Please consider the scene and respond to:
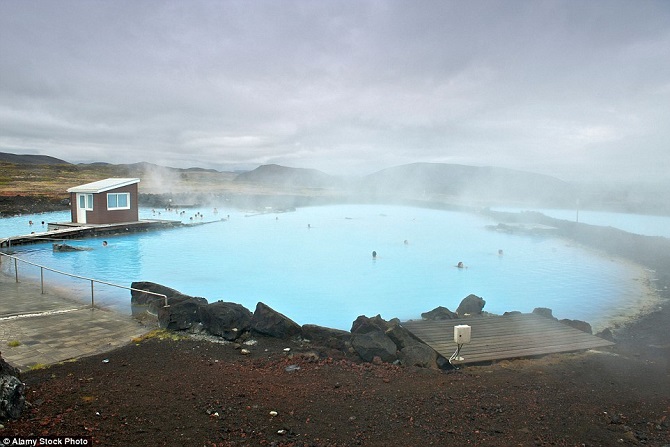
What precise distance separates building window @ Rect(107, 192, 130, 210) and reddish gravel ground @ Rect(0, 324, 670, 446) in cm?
1745

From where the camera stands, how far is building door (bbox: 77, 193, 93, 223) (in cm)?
2025

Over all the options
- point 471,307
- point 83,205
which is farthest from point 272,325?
point 83,205

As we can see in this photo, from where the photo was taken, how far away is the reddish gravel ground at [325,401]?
3619 millimetres

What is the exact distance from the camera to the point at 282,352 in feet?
20.0

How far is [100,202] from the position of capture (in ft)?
66.8

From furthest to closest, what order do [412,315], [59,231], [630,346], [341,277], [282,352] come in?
[59,231] < [341,277] < [412,315] < [630,346] < [282,352]

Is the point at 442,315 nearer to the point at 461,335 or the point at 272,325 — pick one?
the point at 461,335

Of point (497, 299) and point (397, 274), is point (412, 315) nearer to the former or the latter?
point (497, 299)

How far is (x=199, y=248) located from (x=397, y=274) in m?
9.20

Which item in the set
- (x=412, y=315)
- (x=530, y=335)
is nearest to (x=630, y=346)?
(x=530, y=335)

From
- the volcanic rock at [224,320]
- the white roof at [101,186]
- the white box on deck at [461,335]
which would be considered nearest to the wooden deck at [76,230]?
the white roof at [101,186]

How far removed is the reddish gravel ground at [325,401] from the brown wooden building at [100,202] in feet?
55.9

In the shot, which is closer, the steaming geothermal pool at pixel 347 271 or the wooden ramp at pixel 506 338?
the wooden ramp at pixel 506 338

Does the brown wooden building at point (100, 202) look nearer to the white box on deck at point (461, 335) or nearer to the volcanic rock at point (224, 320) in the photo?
the volcanic rock at point (224, 320)
